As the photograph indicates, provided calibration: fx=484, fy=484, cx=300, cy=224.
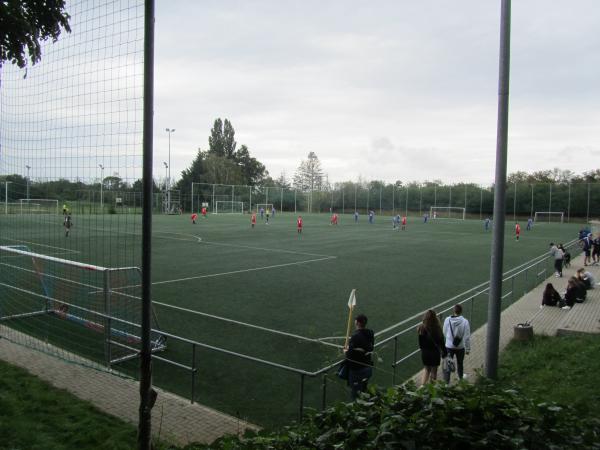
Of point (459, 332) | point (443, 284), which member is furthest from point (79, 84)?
point (443, 284)

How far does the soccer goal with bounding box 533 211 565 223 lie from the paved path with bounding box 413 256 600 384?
64226 mm

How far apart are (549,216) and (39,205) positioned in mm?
80956

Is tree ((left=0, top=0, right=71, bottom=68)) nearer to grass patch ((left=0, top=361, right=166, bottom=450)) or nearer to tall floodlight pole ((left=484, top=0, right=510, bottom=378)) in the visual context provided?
grass patch ((left=0, top=361, right=166, bottom=450))

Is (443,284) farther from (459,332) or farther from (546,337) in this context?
(459,332)

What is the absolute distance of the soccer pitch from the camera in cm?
837

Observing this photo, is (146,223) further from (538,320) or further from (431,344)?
(538,320)

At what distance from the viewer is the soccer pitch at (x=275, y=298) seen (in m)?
8.37

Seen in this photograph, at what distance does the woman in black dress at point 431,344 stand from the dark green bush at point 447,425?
197 inches

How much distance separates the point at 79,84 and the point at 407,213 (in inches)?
3434

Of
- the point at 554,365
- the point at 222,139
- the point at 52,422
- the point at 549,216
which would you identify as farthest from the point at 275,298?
the point at 222,139

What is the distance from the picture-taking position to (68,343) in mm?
10062

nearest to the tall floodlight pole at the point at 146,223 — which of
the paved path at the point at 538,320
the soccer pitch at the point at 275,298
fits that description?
the soccer pitch at the point at 275,298

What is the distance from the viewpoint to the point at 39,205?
29.9ft

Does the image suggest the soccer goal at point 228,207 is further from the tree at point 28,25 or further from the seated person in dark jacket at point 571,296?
the tree at point 28,25
